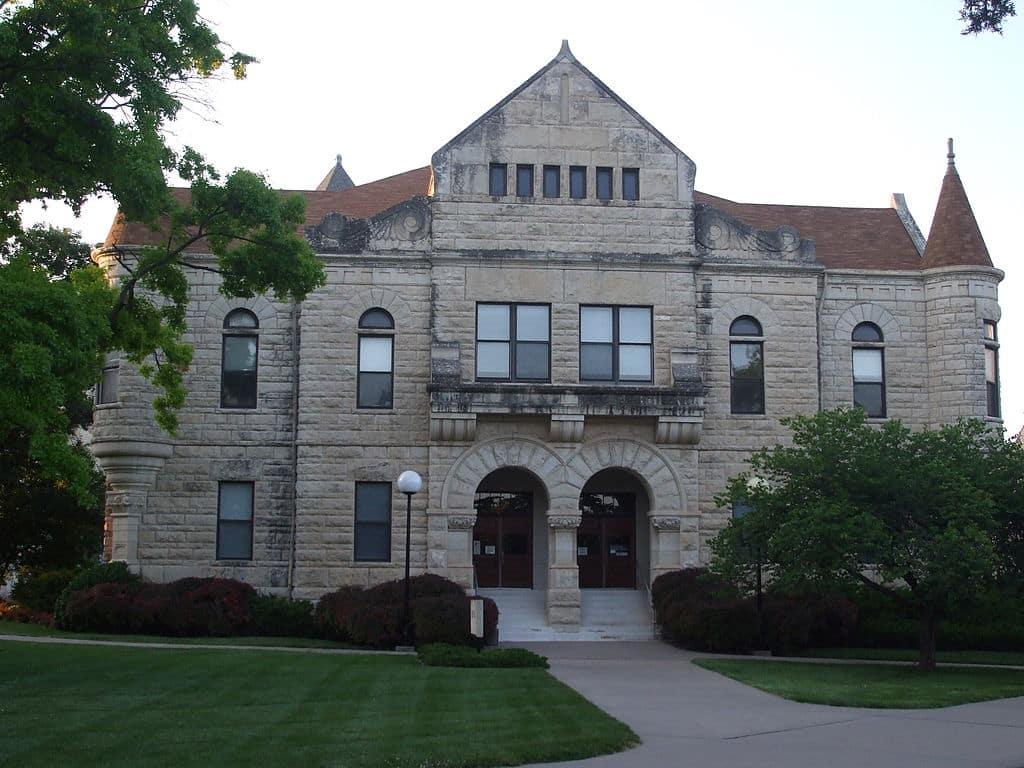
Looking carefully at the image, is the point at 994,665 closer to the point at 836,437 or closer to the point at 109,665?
the point at 836,437

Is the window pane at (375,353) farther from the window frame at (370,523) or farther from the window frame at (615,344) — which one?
the window frame at (615,344)

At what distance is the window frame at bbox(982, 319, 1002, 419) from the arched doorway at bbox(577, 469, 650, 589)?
9141 millimetres

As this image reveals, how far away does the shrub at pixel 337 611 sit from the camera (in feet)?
88.6

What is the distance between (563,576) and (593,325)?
613 centimetres

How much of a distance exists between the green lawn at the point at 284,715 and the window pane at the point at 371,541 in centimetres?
850

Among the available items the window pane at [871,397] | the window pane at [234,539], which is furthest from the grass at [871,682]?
the window pane at [234,539]

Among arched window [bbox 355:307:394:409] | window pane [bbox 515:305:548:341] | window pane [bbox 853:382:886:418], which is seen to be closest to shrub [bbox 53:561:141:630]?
arched window [bbox 355:307:394:409]

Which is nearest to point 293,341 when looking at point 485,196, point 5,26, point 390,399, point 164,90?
point 390,399

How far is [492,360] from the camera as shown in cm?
3048

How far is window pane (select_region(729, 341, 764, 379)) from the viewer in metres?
31.5

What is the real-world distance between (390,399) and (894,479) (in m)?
13.0

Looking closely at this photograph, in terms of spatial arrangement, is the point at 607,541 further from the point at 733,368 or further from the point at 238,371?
the point at 238,371

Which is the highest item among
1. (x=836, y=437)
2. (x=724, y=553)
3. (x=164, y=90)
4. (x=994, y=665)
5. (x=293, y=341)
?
(x=164, y=90)

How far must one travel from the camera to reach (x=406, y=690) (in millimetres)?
17391
